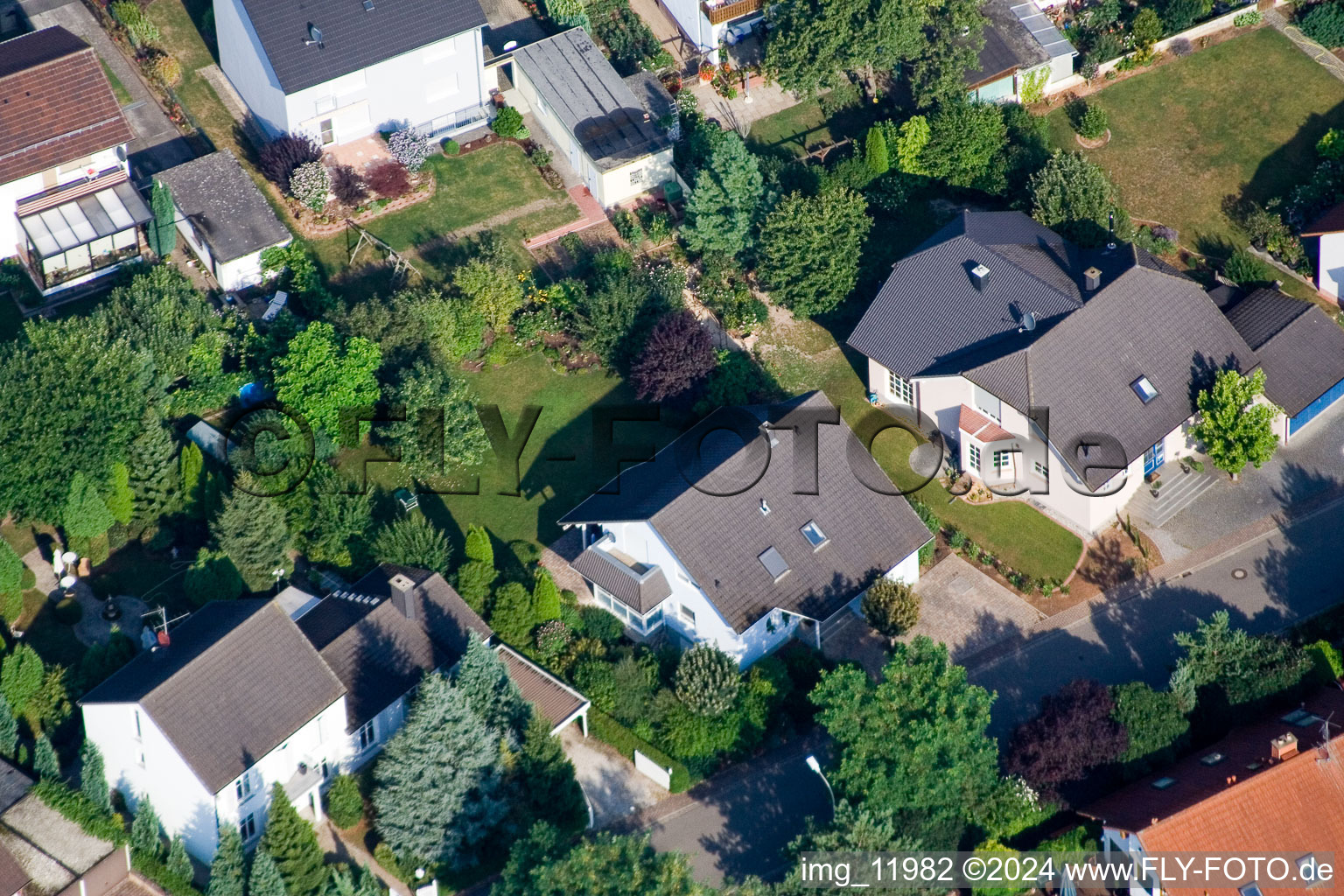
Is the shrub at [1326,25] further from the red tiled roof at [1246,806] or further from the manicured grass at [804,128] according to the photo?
the red tiled roof at [1246,806]

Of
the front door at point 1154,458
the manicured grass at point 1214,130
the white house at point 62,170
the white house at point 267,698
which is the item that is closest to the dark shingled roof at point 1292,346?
the front door at point 1154,458

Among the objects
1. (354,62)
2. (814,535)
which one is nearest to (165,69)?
(354,62)

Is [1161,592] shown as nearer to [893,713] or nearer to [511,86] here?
[893,713]

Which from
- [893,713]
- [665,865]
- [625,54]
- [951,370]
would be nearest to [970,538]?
[951,370]

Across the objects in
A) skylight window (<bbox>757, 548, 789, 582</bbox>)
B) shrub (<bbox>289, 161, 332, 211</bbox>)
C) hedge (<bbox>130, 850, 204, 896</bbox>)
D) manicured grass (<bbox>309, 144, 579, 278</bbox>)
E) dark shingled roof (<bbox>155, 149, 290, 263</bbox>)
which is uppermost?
dark shingled roof (<bbox>155, 149, 290, 263</bbox>)

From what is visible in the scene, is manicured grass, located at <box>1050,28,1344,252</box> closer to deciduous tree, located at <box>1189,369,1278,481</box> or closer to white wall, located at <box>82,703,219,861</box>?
deciduous tree, located at <box>1189,369,1278,481</box>

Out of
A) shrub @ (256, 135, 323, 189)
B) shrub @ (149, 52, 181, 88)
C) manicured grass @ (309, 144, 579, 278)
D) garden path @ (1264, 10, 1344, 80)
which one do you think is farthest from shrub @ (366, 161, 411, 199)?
garden path @ (1264, 10, 1344, 80)
